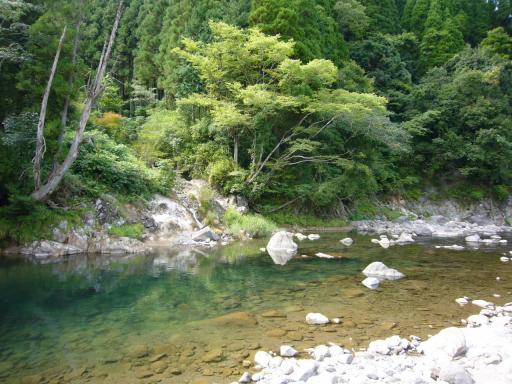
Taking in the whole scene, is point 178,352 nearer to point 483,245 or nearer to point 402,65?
point 483,245

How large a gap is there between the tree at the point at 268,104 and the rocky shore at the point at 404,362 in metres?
15.1

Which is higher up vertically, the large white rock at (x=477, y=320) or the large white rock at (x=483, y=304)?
the large white rock at (x=477, y=320)

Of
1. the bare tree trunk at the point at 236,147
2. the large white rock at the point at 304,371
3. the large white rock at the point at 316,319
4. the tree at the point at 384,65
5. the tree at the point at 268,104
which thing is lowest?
the large white rock at the point at 316,319

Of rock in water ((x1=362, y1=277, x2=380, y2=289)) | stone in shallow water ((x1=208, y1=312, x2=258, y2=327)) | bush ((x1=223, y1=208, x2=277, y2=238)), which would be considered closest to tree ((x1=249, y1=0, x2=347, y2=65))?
bush ((x1=223, y1=208, x2=277, y2=238))

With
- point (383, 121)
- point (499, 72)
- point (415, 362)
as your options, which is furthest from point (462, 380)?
point (499, 72)

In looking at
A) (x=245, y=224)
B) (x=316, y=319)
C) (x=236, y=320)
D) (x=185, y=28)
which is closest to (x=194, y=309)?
(x=236, y=320)

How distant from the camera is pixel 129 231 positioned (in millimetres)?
15758

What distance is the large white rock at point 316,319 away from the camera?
728 centimetres

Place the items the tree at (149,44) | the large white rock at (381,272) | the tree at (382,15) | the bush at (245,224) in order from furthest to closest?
1. the tree at (382,15)
2. the tree at (149,44)
3. the bush at (245,224)
4. the large white rock at (381,272)

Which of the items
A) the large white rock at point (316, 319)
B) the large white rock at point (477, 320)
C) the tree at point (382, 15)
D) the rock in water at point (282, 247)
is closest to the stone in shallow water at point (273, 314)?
the large white rock at point (316, 319)

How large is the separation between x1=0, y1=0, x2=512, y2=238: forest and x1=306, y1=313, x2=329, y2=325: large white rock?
33.5ft

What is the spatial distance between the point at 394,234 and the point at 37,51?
18.1 m

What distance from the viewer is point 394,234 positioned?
21672 millimetres

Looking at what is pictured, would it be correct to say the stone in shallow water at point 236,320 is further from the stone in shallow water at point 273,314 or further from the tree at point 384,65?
the tree at point 384,65
